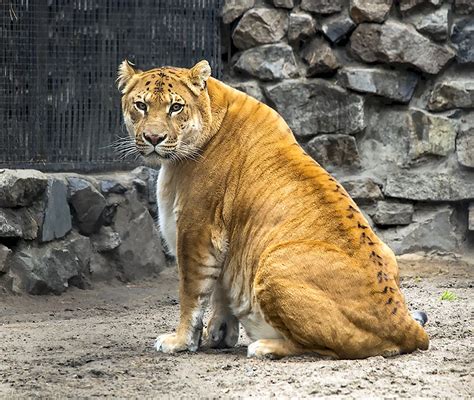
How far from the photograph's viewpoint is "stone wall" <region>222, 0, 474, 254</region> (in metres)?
9.23

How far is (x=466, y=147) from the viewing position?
9.28 metres

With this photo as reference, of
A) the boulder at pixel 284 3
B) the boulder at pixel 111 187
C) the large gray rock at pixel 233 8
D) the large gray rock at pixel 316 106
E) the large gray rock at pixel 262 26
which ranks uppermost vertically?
the boulder at pixel 284 3

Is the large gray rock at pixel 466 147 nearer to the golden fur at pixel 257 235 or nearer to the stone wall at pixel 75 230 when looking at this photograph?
the stone wall at pixel 75 230

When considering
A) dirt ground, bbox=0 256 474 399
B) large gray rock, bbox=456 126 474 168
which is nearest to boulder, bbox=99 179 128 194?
dirt ground, bbox=0 256 474 399

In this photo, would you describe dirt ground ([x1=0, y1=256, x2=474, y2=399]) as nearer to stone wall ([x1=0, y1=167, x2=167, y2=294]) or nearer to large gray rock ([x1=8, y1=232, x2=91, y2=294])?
large gray rock ([x1=8, y1=232, x2=91, y2=294])

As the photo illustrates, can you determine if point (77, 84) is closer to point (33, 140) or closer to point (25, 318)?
point (33, 140)

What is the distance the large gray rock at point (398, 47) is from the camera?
9.20 m

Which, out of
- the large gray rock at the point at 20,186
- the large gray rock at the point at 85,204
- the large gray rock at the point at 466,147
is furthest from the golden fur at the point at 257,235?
the large gray rock at the point at 466,147

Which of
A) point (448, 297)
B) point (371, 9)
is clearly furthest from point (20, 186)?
point (371, 9)

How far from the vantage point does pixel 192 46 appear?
9031 millimetres

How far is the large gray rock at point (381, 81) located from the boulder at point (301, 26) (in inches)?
17.9

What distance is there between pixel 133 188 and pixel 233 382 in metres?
3.86

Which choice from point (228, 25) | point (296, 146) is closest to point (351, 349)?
point (296, 146)

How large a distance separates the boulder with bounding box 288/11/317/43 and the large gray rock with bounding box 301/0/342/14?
2.9 inches
